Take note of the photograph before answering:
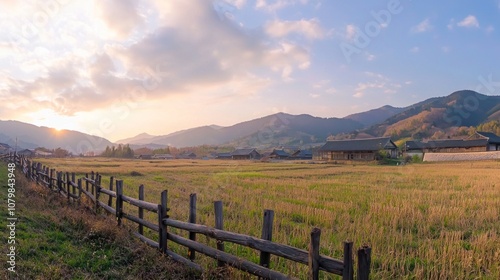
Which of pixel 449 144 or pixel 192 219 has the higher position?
pixel 449 144

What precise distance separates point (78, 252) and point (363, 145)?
70.3 metres

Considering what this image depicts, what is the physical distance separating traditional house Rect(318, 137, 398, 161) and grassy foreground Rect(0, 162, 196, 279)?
2509 inches

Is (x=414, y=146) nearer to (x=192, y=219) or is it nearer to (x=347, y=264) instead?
(x=192, y=219)

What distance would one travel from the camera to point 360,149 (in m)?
68.3

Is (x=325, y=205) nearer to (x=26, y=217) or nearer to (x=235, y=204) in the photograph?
(x=235, y=204)

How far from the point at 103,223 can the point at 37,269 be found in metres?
2.67


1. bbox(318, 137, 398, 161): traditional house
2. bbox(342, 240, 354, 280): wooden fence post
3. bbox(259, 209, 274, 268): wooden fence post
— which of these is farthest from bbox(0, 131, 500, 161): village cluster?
bbox(342, 240, 354, 280): wooden fence post

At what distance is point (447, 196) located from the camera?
48.3ft

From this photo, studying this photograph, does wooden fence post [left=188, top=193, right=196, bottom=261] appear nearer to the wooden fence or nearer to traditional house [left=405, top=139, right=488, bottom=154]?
the wooden fence

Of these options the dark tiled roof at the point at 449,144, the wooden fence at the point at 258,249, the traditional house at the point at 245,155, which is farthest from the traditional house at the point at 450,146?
the wooden fence at the point at 258,249

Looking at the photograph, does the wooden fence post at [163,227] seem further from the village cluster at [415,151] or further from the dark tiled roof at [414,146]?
the dark tiled roof at [414,146]

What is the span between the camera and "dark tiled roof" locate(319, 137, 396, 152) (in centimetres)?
6697

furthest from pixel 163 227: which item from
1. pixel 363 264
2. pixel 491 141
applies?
pixel 491 141

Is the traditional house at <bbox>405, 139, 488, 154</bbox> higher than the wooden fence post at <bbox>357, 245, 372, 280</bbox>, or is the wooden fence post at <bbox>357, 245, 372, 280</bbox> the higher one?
the traditional house at <bbox>405, 139, 488, 154</bbox>
